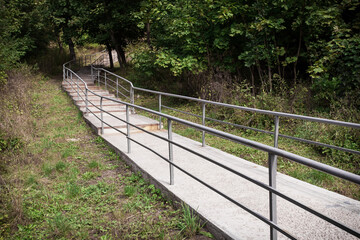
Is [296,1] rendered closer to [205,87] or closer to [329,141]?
[205,87]

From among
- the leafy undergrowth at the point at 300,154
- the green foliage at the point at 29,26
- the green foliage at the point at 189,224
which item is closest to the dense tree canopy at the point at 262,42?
the leafy undergrowth at the point at 300,154

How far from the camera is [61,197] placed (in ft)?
13.6

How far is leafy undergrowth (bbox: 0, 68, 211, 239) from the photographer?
10.5 ft

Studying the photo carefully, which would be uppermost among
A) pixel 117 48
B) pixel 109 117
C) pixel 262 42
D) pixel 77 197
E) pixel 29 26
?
pixel 29 26

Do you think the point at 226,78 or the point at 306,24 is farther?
the point at 226,78

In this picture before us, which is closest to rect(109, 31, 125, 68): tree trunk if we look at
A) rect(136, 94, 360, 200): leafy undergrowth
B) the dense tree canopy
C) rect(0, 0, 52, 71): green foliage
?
rect(0, 0, 52, 71): green foliage

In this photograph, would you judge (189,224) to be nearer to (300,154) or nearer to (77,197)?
(77,197)

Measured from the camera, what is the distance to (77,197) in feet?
13.7

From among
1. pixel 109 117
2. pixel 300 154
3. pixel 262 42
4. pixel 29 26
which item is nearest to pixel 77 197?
pixel 300 154

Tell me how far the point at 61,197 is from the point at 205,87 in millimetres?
7449

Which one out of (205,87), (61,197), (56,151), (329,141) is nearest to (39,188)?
(61,197)

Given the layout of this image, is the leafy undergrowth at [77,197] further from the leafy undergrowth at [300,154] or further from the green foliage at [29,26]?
the green foliage at [29,26]

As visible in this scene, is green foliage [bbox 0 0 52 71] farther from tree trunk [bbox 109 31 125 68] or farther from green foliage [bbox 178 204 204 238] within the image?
green foliage [bbox 178 204 204 238]

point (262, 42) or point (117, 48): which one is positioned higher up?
point (117, 48)
